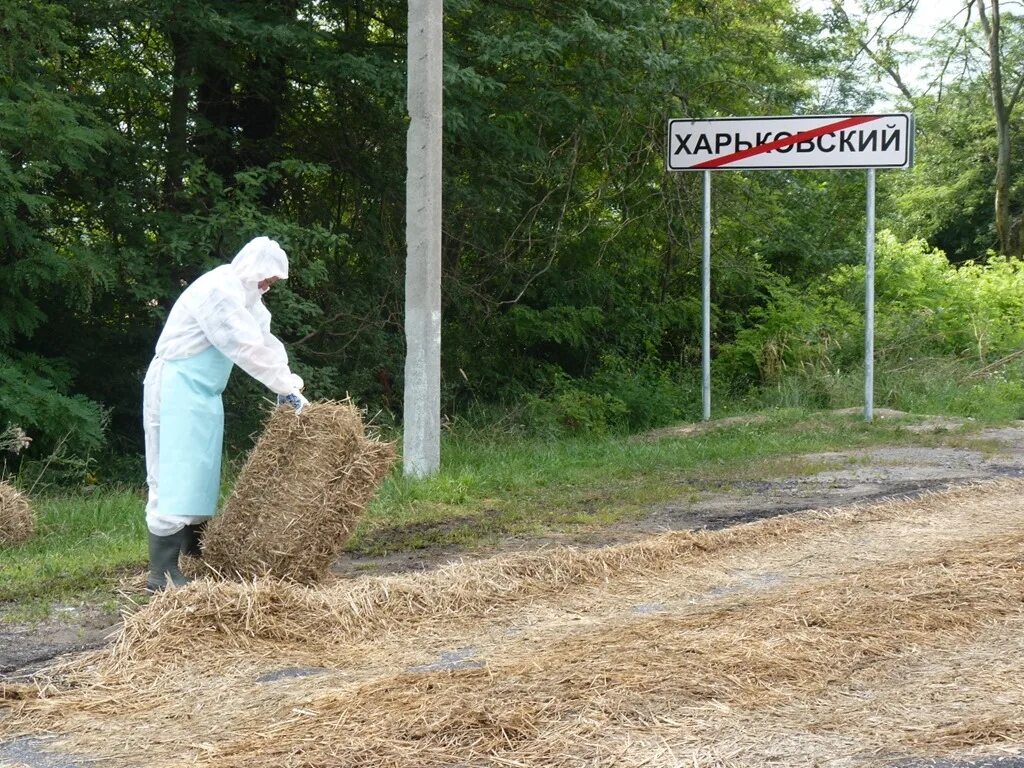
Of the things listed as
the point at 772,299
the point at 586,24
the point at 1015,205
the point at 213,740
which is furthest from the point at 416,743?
the point at 1015,205

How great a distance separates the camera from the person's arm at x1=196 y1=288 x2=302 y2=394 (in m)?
6.68

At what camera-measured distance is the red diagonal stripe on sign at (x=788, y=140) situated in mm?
14969

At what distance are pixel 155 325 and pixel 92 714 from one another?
33.4ft

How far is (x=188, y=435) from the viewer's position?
263 inches

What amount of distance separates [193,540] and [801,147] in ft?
33.9

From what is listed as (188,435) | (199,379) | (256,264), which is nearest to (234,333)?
(199,379)

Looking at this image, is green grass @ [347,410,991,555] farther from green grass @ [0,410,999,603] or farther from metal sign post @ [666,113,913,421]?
metal sign post @ [666,113,913,421]

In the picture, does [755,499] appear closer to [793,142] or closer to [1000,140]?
[793,142]

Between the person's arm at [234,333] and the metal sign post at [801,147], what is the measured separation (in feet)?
31.7

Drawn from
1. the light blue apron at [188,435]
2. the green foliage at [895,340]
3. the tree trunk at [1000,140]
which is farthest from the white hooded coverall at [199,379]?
the tree trunk at [1000,140]

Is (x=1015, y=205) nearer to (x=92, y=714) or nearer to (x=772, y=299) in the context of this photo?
(x=772, y=299)

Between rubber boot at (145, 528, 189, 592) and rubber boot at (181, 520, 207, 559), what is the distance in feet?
0.14

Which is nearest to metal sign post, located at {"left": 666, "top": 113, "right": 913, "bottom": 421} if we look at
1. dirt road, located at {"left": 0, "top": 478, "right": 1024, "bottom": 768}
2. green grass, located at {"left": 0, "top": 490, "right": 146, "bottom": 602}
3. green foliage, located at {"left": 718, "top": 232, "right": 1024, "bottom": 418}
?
green foliage, located at {"left": 718, "top": 232, "right": 1024, "bottom": 418}

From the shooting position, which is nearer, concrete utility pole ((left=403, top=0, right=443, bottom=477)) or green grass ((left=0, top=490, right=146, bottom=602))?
green grass ((left=0, top=490, right=146, bottom=602))
